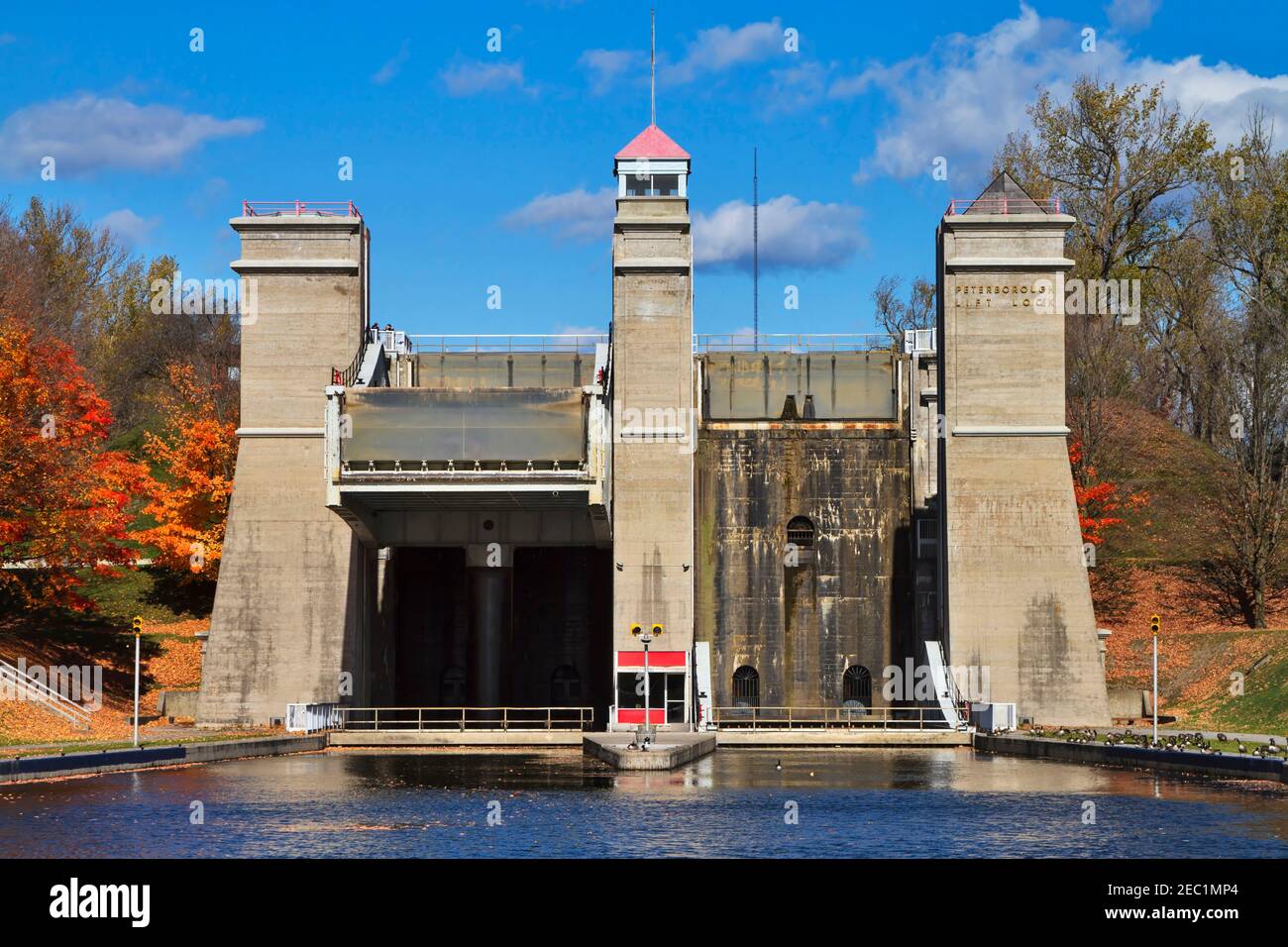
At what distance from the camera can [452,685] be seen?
6575 centimetres

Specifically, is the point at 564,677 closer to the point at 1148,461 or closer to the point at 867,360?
the point at 867,360

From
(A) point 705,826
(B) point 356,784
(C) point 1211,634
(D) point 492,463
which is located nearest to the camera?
(A) point 705,826

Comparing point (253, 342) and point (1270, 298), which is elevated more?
point (1270, 298)

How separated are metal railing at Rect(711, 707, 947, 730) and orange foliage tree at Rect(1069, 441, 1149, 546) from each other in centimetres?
1360

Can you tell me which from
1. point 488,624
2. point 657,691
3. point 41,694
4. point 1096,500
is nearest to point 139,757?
point 41,694

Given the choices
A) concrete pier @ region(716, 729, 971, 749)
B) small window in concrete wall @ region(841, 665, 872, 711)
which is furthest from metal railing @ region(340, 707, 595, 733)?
small window in concrete wall @ region(841, 665, 872, 711)

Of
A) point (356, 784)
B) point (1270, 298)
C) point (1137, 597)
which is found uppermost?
point (1270, 298)

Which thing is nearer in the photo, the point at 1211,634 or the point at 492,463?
the point at 492,463

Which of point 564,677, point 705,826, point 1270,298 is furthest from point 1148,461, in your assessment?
point 705,826

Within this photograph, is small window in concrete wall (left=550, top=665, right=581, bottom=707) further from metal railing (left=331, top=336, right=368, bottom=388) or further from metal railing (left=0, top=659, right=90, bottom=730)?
metal railing (left=0, top=659, right=90, bottom=730)

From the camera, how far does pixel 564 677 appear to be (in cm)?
6581

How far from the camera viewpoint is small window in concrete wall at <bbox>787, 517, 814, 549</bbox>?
64.0 metres

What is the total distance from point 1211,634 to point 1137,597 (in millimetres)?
7519

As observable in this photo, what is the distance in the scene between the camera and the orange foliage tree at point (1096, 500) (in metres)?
70.3
